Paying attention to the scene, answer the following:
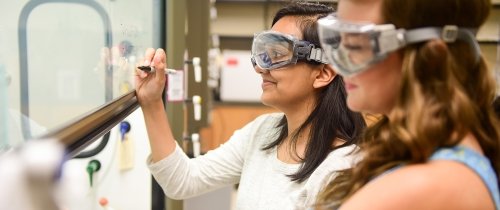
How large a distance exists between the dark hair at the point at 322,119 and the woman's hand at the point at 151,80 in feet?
1.28

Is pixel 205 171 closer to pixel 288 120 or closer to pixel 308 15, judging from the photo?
pixel 288 120

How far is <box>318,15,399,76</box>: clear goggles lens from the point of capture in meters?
0.69

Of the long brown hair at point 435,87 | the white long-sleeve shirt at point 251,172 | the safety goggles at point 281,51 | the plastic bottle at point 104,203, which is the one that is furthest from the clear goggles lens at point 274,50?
the plastic bottle at point 104,203

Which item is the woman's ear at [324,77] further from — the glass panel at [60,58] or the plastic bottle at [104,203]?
the plastic bottle at [104,203]

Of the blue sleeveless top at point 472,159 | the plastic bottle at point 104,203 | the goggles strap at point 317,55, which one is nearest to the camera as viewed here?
the blue sleeveless top at point 472,159

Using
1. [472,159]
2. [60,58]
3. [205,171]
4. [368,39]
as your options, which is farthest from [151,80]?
[472,159]

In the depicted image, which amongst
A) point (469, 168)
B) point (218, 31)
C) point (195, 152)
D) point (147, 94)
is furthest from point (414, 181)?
point (218, 31)

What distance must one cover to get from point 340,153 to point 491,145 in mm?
451

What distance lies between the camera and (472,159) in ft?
2.16

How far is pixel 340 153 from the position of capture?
1.13 meters

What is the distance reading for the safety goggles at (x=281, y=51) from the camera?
1.23 meters

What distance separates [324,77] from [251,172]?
335 mm

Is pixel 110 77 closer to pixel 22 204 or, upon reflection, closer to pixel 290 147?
pixel 290 147

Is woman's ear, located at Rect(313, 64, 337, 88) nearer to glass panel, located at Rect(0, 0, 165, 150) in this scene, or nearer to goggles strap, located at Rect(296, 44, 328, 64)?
goggles strap, located at Rect(296, 44, 328, 64)
